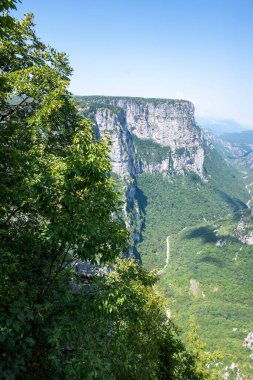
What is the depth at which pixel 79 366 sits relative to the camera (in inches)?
391

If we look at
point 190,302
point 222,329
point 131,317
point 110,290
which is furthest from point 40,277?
point 190,302

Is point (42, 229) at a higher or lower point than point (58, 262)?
higher

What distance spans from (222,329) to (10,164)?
170431mm

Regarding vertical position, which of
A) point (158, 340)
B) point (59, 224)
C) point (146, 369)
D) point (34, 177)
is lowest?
point (158, 340)

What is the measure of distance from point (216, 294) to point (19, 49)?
20484 centimetres

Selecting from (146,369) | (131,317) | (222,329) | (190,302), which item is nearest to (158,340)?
(146,369)

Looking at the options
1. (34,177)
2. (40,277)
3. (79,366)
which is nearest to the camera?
(79,366)

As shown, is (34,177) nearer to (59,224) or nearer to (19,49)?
(59,224)

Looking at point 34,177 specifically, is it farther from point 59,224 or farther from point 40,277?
point 40,277

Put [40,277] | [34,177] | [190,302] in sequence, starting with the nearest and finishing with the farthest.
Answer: [34,177] → [40,277] → [190,302]

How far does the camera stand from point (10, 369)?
8.99 m

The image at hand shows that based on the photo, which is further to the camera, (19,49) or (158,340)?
(158,340)

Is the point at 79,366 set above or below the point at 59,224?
below

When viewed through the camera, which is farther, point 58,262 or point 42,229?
point 58,262
